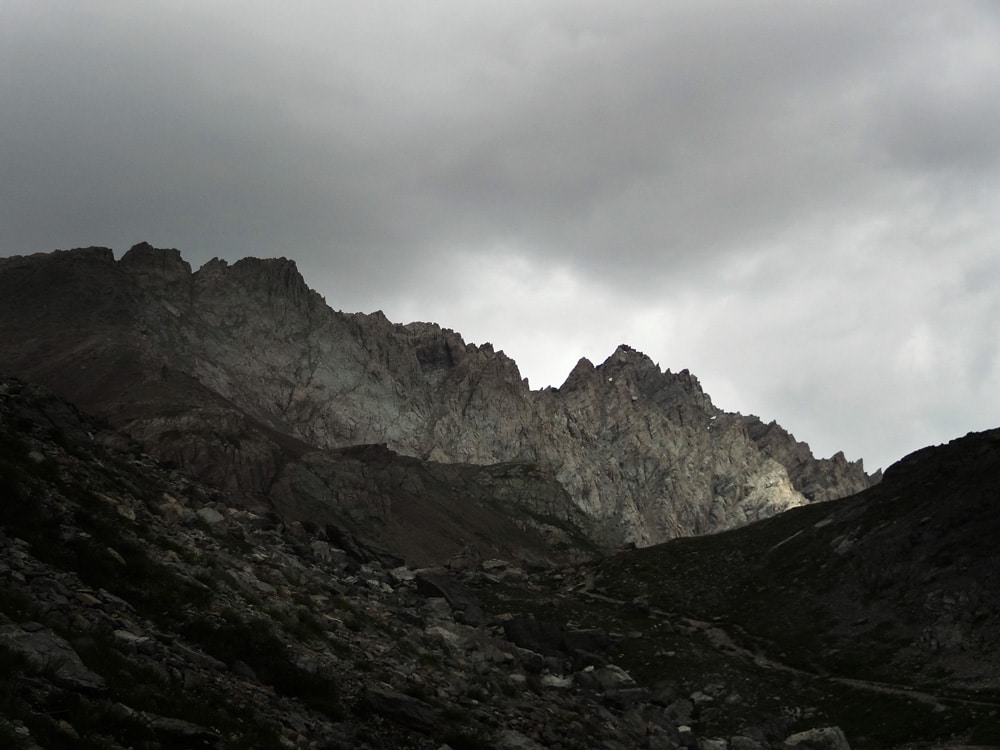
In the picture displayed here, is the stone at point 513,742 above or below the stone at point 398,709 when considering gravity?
below

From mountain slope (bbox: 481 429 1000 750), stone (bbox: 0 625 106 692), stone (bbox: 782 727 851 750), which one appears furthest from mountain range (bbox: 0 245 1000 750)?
mountain slope (bbox: 481 429 1000 750)

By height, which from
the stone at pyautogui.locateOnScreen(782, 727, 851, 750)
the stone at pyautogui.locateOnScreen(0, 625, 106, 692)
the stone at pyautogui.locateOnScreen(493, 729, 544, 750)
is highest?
the stone at pyautogui.locateOnScreen(0, 625, 106, 692)

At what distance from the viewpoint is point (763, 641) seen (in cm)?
7438

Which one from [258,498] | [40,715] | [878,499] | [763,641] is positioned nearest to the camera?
[40,715]

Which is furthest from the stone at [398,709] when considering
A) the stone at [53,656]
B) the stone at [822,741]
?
the stone at [822,741]

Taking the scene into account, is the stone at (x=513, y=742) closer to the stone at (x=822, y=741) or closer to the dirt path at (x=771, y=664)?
the stone at (x=822, y=741)

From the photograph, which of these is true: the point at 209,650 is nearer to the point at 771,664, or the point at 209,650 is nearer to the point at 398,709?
the point at 398,709

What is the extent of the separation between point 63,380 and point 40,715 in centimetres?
20766

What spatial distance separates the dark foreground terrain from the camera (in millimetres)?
18219

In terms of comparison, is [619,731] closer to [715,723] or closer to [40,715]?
[715,723]

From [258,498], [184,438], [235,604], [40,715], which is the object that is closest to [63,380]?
[184,438]

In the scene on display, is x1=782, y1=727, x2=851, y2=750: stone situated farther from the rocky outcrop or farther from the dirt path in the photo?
the dirt path

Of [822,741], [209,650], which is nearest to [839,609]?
[822,741]

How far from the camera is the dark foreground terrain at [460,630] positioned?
18.2 m
